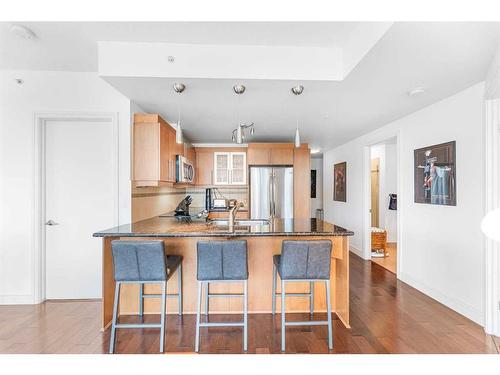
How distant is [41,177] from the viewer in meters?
3.10

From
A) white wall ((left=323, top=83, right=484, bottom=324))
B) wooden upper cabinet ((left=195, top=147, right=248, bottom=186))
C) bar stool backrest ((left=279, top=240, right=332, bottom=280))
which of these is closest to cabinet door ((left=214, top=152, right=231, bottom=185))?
wooden upper cabinet ((left=195, top=147, right=248, bottom=186))

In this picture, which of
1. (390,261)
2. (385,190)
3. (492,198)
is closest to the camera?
(492,198)

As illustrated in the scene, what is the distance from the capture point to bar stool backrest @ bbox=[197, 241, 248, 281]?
2232 millimetres

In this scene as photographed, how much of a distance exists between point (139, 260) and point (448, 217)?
10.2 ft

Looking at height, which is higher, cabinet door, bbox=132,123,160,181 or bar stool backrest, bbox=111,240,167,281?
cabinet door, bbox=132,123,160,181

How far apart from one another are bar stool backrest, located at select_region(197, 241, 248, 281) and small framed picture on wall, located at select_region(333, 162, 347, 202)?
13.8 ft

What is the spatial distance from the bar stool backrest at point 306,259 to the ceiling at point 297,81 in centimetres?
144

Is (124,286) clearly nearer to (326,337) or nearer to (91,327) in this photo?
(91,327)

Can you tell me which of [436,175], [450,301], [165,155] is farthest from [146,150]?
[450,301]

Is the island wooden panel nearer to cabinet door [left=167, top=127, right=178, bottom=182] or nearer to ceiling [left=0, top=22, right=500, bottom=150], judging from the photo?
cabinet door [left=167, top=127, right=178, bottom=182]

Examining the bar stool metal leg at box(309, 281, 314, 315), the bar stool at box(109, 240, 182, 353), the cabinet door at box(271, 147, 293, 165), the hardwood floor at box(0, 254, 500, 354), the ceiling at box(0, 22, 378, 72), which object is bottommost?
the hardwood floor at box(0, 254, 500, 354)

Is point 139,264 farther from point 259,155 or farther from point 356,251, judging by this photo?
point 356,251

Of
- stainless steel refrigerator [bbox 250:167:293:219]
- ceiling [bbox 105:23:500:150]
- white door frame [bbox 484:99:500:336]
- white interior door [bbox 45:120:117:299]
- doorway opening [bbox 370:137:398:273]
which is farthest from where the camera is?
doorway opening [bbox 370:137:398:273]

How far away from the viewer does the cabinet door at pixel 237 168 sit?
5812mm
